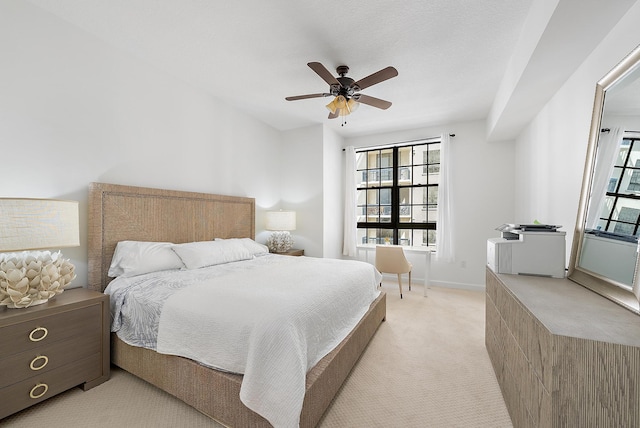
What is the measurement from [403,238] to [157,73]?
173 inches

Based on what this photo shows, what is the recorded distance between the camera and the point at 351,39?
2.25 meters

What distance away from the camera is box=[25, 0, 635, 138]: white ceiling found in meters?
1.88

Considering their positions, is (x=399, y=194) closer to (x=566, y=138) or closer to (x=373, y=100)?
(x=373, y=100)

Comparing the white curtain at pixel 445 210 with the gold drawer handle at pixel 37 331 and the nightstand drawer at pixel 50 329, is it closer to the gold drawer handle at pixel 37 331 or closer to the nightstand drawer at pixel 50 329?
the nightstand drawer at pixel 50 329

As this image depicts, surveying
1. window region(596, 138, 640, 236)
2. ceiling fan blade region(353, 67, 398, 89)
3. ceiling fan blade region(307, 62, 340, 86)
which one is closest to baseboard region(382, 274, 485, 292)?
window region(596, 138, 640, 236)

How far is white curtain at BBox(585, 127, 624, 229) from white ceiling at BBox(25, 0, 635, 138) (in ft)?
2.29

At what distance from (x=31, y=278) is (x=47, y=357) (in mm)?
499

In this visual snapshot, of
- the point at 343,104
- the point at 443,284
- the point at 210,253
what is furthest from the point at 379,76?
the point at 443,284

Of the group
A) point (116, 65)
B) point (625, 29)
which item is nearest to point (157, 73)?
point (116, 65)

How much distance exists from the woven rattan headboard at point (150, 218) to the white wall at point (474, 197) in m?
3.48

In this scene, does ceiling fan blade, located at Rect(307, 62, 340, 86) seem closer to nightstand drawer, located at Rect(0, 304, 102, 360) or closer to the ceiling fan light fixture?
the ceiling fan light fixture

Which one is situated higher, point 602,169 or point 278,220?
point 602,169

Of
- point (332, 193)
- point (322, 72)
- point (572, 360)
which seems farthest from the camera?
point (332, 193)

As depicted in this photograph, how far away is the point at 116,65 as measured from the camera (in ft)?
7.96
